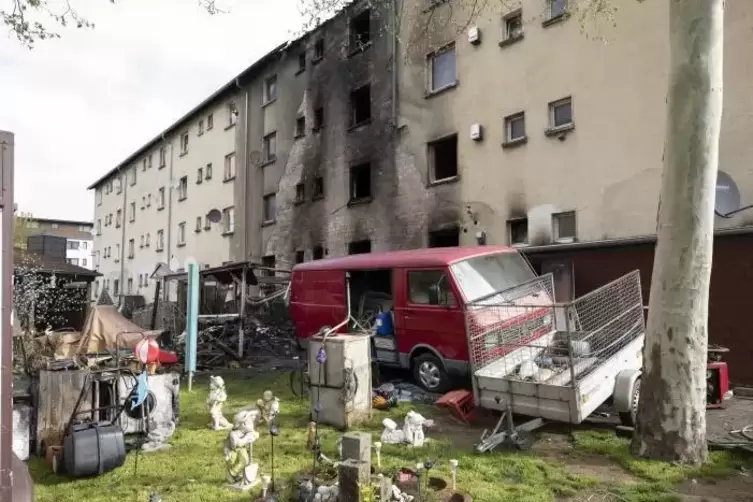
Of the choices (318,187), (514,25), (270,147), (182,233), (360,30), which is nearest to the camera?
(514,25)

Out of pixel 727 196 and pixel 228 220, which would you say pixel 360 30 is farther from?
pixel 727 196

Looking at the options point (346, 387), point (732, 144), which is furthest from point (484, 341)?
point (732, 144)

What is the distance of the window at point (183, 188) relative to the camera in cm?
3117

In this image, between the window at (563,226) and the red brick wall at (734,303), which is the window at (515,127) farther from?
the red brick wall at (734,303)

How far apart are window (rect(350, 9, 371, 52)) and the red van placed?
10363 mm

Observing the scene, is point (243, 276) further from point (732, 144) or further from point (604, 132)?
point (732, 144)

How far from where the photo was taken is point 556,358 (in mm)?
8250

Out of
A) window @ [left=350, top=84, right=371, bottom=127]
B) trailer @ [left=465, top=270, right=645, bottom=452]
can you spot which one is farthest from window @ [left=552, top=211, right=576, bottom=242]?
window @ [left=350, top=84, right=371, bottom=127]

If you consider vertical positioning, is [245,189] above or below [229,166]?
below

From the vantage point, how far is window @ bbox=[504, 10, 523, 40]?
14.3 metres

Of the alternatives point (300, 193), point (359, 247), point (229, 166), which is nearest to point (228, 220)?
point (229, 166)

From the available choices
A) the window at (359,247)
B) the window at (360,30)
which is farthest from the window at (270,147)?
the window at (359,247)

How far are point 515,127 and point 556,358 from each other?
25.3ft

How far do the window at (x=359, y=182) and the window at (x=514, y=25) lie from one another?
21.4 ft
